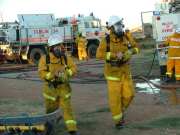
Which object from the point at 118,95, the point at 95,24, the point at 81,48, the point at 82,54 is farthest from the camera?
the point at 95,24

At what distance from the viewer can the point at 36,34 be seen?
34.2 m

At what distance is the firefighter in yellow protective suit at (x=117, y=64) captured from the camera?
9.60 m

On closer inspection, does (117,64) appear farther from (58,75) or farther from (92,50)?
(92,50)

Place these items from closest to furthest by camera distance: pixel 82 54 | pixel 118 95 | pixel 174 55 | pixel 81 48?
pixel 118 95, pixel 174 55, pixel 81 48, pixel 82 54

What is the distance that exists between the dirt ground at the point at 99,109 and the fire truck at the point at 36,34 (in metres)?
16.3

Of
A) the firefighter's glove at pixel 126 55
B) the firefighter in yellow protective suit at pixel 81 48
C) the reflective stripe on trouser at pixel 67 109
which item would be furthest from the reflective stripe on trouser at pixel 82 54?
the reflective stripe on trouser at pixel 67 109

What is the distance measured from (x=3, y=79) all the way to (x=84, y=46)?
12441mm

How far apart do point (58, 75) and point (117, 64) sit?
51.0 inches

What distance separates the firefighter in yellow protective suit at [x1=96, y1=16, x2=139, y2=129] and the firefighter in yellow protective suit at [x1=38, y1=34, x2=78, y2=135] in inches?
35.6

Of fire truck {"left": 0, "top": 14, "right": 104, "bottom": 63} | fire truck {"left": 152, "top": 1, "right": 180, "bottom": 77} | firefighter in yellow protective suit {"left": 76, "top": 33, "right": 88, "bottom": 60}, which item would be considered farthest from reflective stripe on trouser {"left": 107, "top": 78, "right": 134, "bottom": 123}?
fire truck {"left": 0, "top": 14, "right": 104, "bottom": 63}

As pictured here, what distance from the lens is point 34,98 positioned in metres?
14.6

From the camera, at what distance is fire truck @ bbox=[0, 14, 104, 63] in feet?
111

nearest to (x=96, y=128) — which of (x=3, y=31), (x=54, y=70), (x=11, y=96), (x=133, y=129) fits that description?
(x=133, y=129)

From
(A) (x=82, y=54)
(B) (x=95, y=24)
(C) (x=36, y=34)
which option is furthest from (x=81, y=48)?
(B) (x=95, y=24)
